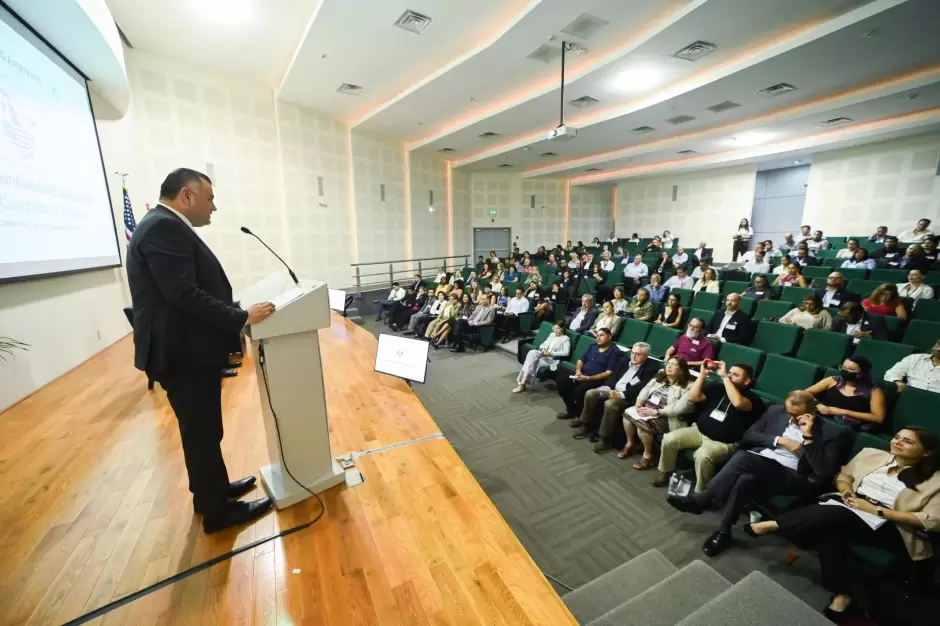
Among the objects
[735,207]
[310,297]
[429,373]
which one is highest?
[735,207]

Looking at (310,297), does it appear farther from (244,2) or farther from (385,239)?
(385,239)

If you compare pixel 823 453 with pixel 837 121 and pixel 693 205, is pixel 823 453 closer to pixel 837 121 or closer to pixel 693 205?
pixel 837 121

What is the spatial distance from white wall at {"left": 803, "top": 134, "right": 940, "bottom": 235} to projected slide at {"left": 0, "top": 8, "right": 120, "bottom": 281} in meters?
13.1

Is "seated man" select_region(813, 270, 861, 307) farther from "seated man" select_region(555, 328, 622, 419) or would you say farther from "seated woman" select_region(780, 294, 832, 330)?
"seated man" select_region(555, 328, 622, 419)

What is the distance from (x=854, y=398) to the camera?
2.65 m

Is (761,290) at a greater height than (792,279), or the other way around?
(792,279)

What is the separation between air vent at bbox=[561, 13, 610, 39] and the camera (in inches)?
177

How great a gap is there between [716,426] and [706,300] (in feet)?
10.2

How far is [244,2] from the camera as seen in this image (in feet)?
15.5

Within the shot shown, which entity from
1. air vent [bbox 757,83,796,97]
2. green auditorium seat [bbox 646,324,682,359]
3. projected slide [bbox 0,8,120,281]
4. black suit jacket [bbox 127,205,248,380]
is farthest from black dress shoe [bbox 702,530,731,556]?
air vent [bbox 757,83,796,97]

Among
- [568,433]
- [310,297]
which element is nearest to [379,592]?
[310,297]

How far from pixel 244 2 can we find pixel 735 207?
12.0 metres

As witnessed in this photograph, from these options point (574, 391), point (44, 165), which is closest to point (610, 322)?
point (574, 391)

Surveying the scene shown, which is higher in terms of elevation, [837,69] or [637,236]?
[837,69]
